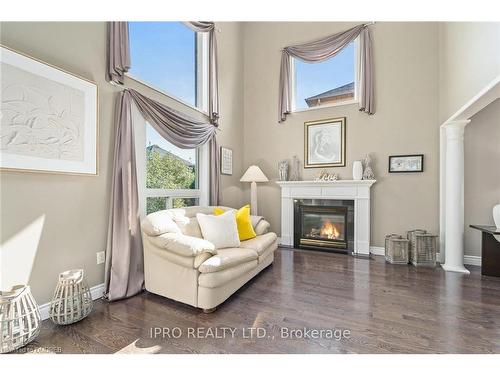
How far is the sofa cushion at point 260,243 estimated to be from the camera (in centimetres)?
269

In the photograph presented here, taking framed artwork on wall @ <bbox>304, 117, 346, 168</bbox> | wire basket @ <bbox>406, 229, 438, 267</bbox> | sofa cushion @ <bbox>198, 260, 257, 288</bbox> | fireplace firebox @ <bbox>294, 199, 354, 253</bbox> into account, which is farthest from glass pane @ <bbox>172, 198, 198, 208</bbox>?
wire basket @ <bbox>406, 229, 438, 267</bbox>

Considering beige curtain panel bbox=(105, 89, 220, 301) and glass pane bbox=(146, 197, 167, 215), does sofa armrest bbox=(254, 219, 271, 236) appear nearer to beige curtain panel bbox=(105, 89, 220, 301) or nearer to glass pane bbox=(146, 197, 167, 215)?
glass pane bbox=(146, 197, 167, 215)

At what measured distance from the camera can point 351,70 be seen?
13.5 feet

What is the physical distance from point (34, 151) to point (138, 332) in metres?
1.60

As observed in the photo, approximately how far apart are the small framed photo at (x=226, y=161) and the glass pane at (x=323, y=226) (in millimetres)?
1643

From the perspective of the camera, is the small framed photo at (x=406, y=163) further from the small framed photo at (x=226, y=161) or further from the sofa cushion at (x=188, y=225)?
the sofa cushion at (x=188, y=225)

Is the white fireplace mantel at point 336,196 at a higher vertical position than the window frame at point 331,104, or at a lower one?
lower

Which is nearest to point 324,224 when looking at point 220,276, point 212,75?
point 220,276

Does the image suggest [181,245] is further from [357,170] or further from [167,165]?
[357,170]

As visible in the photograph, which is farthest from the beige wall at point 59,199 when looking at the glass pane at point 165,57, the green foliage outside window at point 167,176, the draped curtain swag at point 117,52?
the green foliage outside window at point 167,176

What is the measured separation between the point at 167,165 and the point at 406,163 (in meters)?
3.58

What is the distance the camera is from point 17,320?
1548 mm

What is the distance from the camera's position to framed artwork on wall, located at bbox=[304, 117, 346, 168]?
409 centimetres

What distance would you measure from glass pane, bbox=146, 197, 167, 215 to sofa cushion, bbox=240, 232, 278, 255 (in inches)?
47.1
